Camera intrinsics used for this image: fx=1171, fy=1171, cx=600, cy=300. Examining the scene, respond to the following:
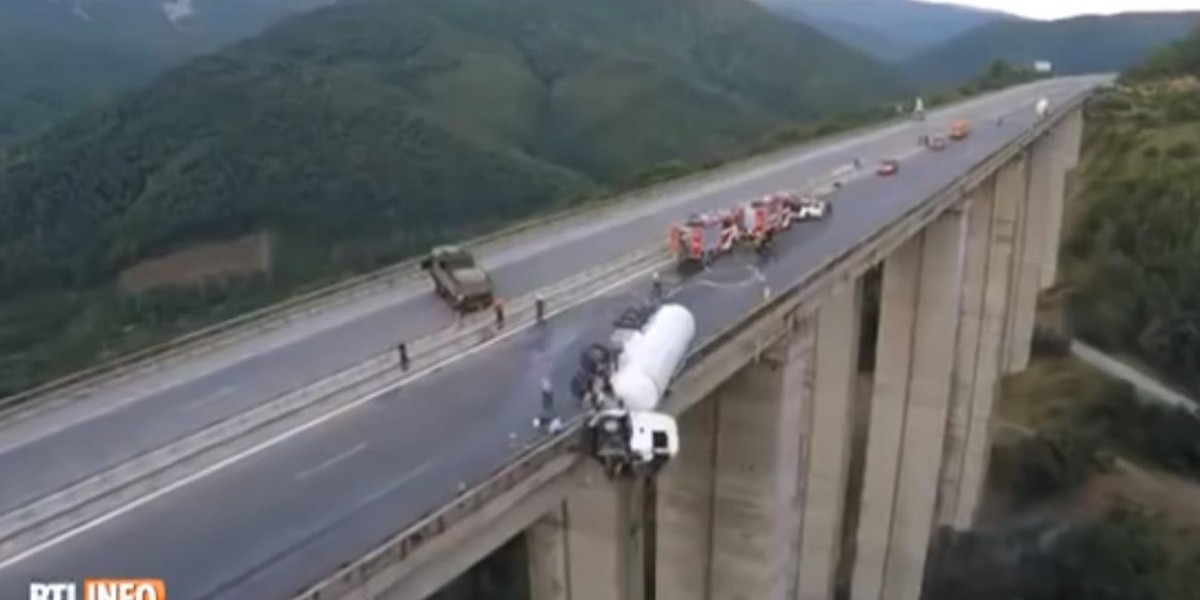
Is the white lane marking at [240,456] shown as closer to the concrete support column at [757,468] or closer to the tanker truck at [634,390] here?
the tanker truck at [634,390]

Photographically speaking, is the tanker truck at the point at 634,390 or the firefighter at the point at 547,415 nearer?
the tanker truck at the point at 634,390

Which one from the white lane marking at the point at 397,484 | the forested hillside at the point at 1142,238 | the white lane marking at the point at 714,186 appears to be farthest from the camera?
the forested hillside at the point at 1142,238

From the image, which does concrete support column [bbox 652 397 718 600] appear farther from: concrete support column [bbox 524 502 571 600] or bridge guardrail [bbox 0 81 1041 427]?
bridge guardrail [bbox 0 81 1041 427]

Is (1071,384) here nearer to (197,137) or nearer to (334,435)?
(334,435)

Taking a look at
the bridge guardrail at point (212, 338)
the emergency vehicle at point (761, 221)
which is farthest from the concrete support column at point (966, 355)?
the bridge guardrail at point (212, 338)

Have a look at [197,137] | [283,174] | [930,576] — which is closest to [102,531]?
[930,576]

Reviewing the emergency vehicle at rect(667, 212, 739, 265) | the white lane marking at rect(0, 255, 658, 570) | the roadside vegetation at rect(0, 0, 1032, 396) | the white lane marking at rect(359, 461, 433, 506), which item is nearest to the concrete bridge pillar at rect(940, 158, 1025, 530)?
the emergency vehicle at rect(667, 212, 739, 265)
